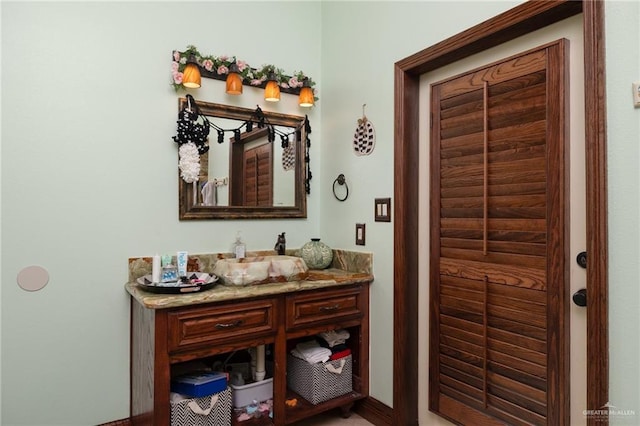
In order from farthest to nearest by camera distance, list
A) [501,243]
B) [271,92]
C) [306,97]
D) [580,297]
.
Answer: [306,97]
[271,92]
[501,243]
[580,297]

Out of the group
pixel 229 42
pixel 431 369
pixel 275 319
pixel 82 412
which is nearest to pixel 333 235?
pixel 275 319

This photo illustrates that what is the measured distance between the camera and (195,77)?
2.24 meters

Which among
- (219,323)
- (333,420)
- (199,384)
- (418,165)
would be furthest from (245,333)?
(418,165)

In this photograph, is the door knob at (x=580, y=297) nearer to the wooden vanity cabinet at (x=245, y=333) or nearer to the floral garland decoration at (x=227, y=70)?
the wooden vanity cabinet at (x=245, y=333)

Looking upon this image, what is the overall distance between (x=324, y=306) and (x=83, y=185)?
1.42 meters

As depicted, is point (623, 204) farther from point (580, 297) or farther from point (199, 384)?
point (199, 384)

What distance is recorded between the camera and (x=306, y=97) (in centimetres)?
266

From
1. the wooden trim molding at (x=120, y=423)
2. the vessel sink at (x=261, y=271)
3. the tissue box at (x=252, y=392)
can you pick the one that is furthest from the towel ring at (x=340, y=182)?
the wooden trim molding at (x=120, y=423)

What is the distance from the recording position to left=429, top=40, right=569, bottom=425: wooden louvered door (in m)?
1.64

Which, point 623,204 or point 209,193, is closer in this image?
point 623,204

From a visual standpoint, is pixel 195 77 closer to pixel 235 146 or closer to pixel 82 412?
pixel 235 146

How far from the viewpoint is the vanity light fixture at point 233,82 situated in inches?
93.5

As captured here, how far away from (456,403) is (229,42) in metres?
2.44

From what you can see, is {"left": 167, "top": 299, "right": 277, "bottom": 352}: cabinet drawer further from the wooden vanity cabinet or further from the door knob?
the door knob
